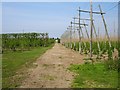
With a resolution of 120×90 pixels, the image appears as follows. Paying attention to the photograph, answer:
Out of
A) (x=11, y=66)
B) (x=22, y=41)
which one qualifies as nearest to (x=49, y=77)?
(x=11, y=66)

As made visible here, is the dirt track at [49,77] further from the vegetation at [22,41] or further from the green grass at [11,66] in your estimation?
the vegetation at [22,41]

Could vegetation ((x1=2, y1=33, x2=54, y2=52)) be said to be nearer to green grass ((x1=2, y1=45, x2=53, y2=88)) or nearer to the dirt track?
green grass ((x1=2, y1=45, x2=53, y2=88))

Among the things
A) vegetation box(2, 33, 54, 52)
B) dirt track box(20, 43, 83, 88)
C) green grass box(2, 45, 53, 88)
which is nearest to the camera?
dirt track box(20, 43, 83, 88)

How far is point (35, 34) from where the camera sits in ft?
263

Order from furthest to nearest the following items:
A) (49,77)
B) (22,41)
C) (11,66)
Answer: (22,41) < (11,66) < (49,77)

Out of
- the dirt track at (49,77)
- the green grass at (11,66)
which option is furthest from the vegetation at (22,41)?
the dirt track at (49,77)

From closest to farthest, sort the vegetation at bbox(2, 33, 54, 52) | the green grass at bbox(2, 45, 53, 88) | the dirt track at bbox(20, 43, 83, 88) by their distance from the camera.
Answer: the dirt track at bbox(20, 43, 83, 88), the green grass at bbox(2, 45, 53, 88), the vegetation at bbox(2, 33, 54, 52)

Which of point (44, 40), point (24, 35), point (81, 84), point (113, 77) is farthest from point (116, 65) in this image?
point (44, 40)

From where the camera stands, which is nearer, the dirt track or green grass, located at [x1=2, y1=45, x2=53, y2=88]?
the dirt track

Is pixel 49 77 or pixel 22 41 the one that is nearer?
pixel 49 77

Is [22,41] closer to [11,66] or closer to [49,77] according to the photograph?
[11,66]

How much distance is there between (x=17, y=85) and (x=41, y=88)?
1.15 m

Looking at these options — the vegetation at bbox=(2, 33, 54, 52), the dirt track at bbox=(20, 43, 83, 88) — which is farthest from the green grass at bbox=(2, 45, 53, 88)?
the vegetation at bbox=(2, 33, 54, 52)

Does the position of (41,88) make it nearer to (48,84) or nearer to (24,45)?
(48,84)
